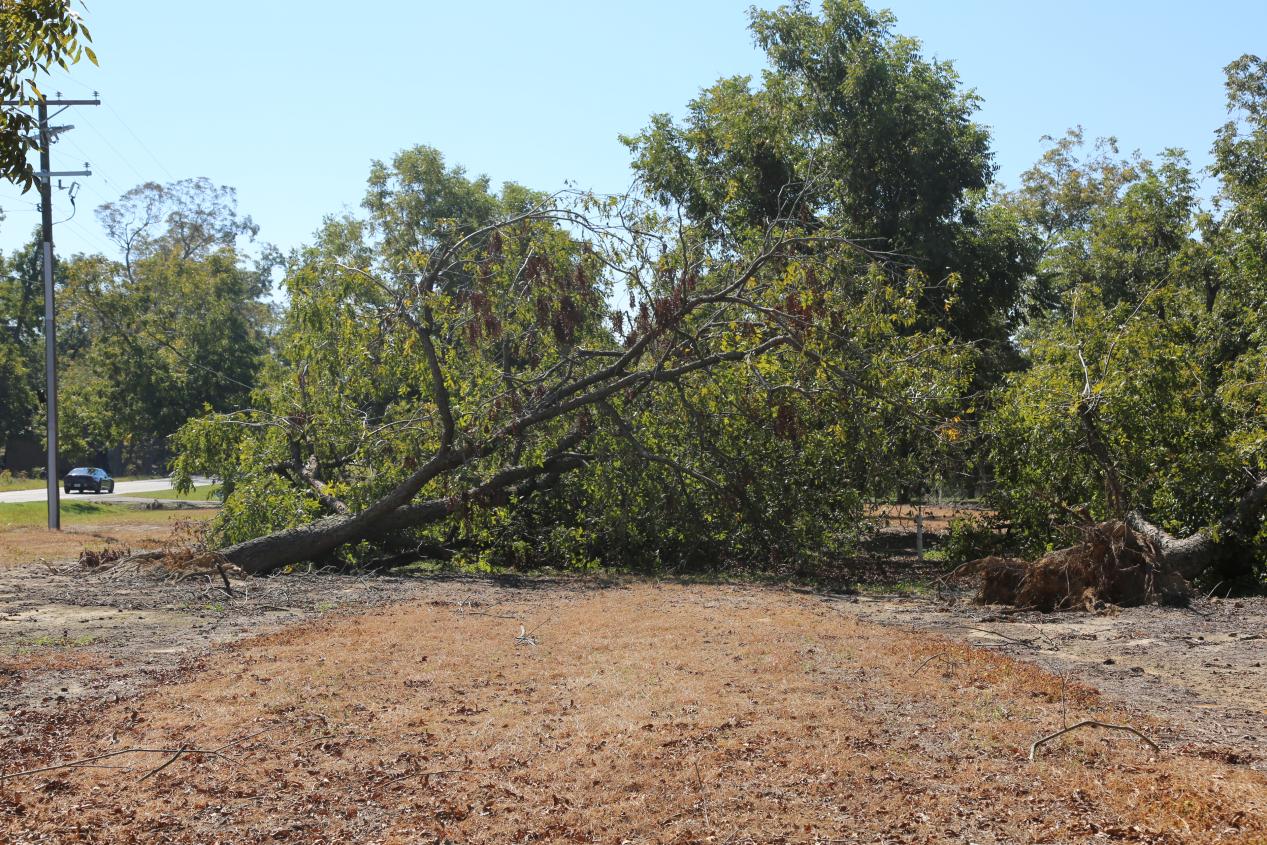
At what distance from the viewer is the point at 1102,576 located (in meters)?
10.1

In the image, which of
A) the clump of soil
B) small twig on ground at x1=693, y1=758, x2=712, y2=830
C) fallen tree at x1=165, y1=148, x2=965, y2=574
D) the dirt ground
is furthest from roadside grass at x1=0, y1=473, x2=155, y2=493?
small twig on ground at x1=693, y1=758, x2=712, y2=830

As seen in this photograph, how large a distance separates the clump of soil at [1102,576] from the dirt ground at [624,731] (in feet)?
2.51

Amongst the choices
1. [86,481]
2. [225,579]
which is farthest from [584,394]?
[86,481]

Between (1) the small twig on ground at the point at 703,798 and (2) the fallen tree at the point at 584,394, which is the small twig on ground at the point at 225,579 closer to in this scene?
(2) the fallen tree at the point at 584,394

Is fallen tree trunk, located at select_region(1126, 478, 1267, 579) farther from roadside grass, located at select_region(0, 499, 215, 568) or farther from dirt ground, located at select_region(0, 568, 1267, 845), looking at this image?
roadside grass, located at select_region(0, 499, 215, 568)

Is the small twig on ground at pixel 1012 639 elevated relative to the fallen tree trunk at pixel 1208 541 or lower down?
lower down

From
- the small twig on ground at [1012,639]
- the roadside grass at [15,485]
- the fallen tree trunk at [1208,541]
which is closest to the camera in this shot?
the small twig on ground at [1012,639]

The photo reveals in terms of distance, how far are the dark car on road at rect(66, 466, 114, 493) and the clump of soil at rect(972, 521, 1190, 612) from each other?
35.9 m

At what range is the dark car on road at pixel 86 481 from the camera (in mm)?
38781

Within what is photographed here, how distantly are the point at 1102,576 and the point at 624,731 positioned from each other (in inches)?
244

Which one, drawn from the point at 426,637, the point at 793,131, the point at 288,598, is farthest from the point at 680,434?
the point at 793,131

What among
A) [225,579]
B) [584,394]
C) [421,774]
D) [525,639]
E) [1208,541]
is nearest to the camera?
[421,774]

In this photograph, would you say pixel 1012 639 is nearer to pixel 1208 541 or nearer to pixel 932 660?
pixel 932 660

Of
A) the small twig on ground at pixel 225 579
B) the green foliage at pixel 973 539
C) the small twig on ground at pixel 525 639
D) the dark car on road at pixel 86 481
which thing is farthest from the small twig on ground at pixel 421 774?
the dark car on road at pixel 86 481
